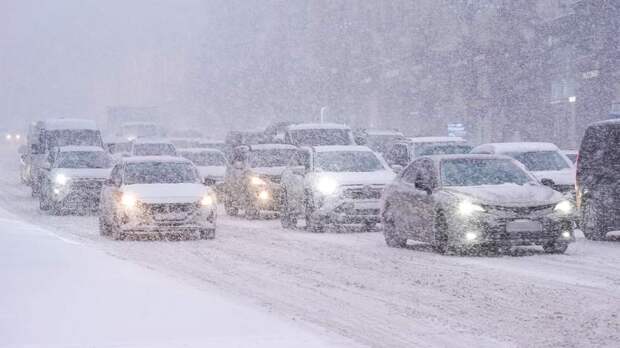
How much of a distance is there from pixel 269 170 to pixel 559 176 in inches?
286

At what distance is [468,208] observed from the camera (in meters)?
17.6

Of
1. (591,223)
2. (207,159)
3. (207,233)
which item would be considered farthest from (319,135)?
(591,223)

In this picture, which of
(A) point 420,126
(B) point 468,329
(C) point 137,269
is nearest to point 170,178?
(C) point 137,269

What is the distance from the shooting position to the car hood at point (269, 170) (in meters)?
28.6

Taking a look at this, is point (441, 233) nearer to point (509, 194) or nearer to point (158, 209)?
point (509, 194)

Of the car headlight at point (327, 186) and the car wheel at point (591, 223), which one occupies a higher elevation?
the car headlight at point (327, 186)

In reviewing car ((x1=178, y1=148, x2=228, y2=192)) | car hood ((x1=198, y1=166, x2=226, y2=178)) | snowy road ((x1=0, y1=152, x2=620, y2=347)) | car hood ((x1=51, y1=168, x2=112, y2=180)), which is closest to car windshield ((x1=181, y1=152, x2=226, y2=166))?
car ((x1=178, y1=148, x2=228, y2=192))

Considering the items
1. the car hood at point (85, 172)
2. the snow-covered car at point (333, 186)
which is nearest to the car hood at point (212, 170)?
the car hood at point (85, 172)

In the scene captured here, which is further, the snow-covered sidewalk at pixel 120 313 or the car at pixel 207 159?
the car at pixel 207 159

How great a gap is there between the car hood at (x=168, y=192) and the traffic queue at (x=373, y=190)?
0.06 feet

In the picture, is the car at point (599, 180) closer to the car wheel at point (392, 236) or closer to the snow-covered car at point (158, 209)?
the car wheel at point (392, 236)

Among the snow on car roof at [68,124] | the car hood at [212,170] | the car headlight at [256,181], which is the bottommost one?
the car hood at [212,170]

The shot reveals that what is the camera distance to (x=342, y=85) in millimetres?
71812

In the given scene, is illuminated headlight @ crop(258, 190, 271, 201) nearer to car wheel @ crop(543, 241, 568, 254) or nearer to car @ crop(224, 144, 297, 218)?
car @ crop(224, 144, 297, 218)
